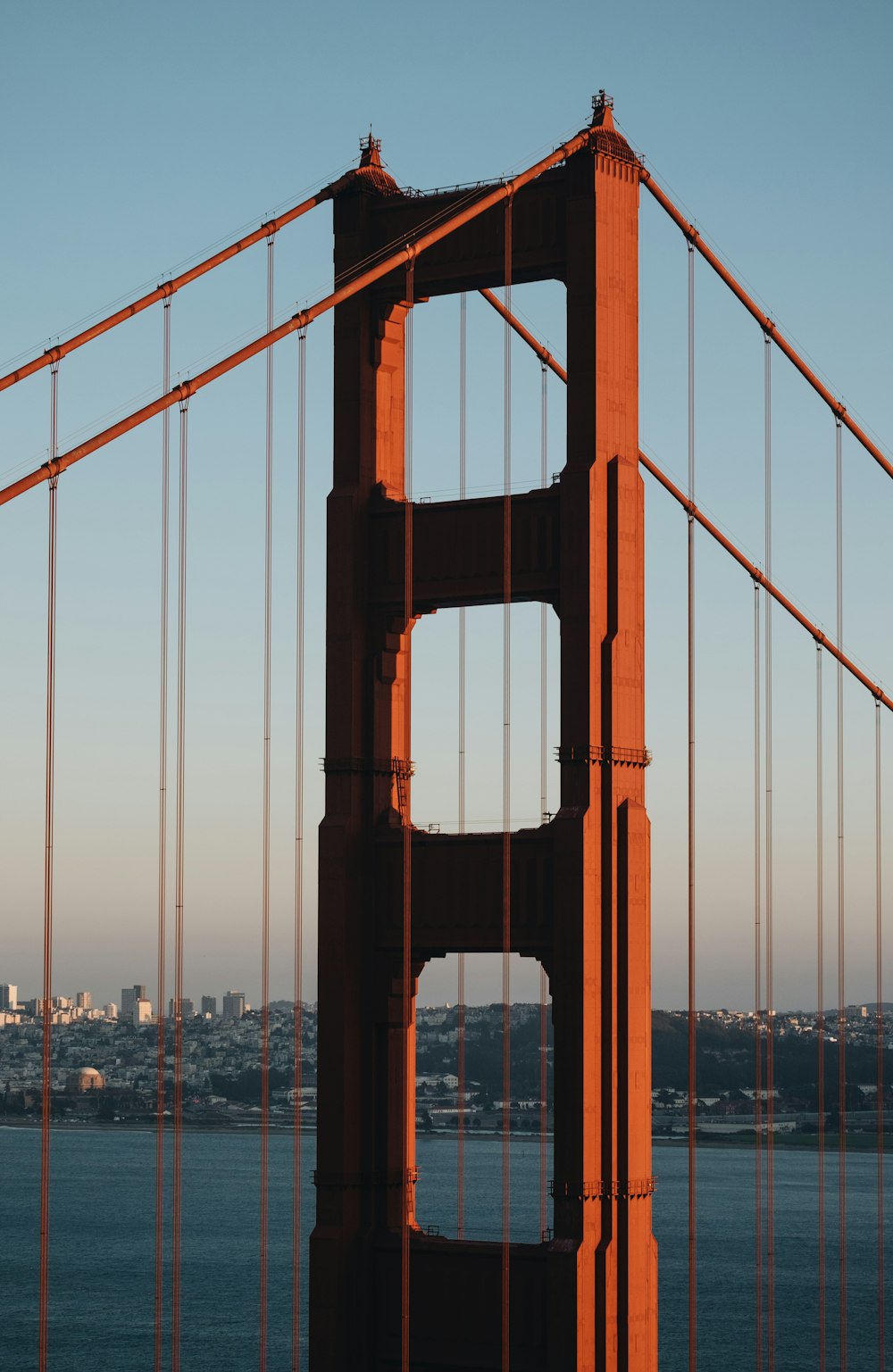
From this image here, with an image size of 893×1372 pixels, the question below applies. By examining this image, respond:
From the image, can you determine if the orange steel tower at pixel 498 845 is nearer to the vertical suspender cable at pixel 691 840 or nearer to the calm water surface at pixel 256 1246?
the vertical suspender cable at pixel 691 840

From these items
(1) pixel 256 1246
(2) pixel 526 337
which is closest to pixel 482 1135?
(1) pixel 256 1246

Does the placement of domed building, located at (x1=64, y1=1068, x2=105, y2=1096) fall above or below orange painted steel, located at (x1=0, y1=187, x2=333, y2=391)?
below

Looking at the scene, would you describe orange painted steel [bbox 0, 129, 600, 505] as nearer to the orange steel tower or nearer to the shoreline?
the orange steel tower

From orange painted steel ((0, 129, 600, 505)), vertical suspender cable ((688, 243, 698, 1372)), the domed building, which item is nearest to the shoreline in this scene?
the domed building

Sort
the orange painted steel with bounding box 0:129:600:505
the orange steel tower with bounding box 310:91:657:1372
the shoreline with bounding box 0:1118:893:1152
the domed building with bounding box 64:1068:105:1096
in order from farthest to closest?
the domed building with bounding box 64:1068:105:1096 → the shoreline with bounding box 0:1118:893:1152 → the orange steel tower with bounding box 310:91:657:1372 → the orange painted steel with bounding box 0:129:600:505

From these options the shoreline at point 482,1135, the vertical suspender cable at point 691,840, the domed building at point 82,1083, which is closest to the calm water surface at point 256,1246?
the shoreline at point 482,1135

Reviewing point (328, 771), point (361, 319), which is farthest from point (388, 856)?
point (361, 319)
